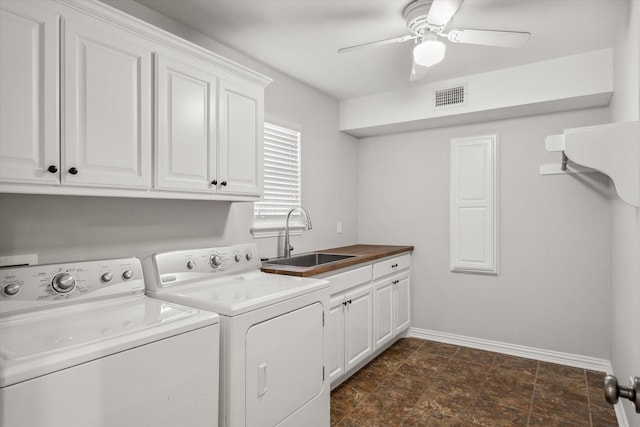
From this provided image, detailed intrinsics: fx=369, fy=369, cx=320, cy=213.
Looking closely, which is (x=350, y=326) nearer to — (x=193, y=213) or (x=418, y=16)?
(x=193, y=213)

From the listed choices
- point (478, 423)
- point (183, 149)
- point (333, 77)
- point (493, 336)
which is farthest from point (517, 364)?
point (183, 149)

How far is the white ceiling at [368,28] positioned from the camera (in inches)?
82.8

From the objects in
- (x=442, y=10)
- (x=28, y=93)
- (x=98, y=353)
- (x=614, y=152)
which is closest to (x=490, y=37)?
(x=442, y=10)

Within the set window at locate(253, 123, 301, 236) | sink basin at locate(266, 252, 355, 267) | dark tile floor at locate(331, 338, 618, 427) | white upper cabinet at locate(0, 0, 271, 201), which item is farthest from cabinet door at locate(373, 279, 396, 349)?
white upper cabinet at locate(0, 0, 271, 201)

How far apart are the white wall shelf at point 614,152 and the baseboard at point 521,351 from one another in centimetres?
232

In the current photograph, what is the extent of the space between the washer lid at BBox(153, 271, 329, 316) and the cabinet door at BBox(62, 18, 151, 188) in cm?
57

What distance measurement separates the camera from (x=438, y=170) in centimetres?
372

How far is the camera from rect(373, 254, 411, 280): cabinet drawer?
312 cm

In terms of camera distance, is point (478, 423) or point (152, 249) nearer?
point (152, 249)

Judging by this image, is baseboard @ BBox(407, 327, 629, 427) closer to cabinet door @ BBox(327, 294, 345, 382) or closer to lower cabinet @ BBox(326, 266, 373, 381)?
lower cabinet @ BBox(326, 266, 373, 381)

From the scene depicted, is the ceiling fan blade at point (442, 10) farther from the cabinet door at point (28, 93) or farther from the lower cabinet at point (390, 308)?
the lower cabinet at point (390, 308)

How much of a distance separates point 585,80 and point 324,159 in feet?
7.14

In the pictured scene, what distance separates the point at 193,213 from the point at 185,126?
613mm

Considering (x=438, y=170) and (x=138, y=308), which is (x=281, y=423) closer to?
(x=138, y=308)
